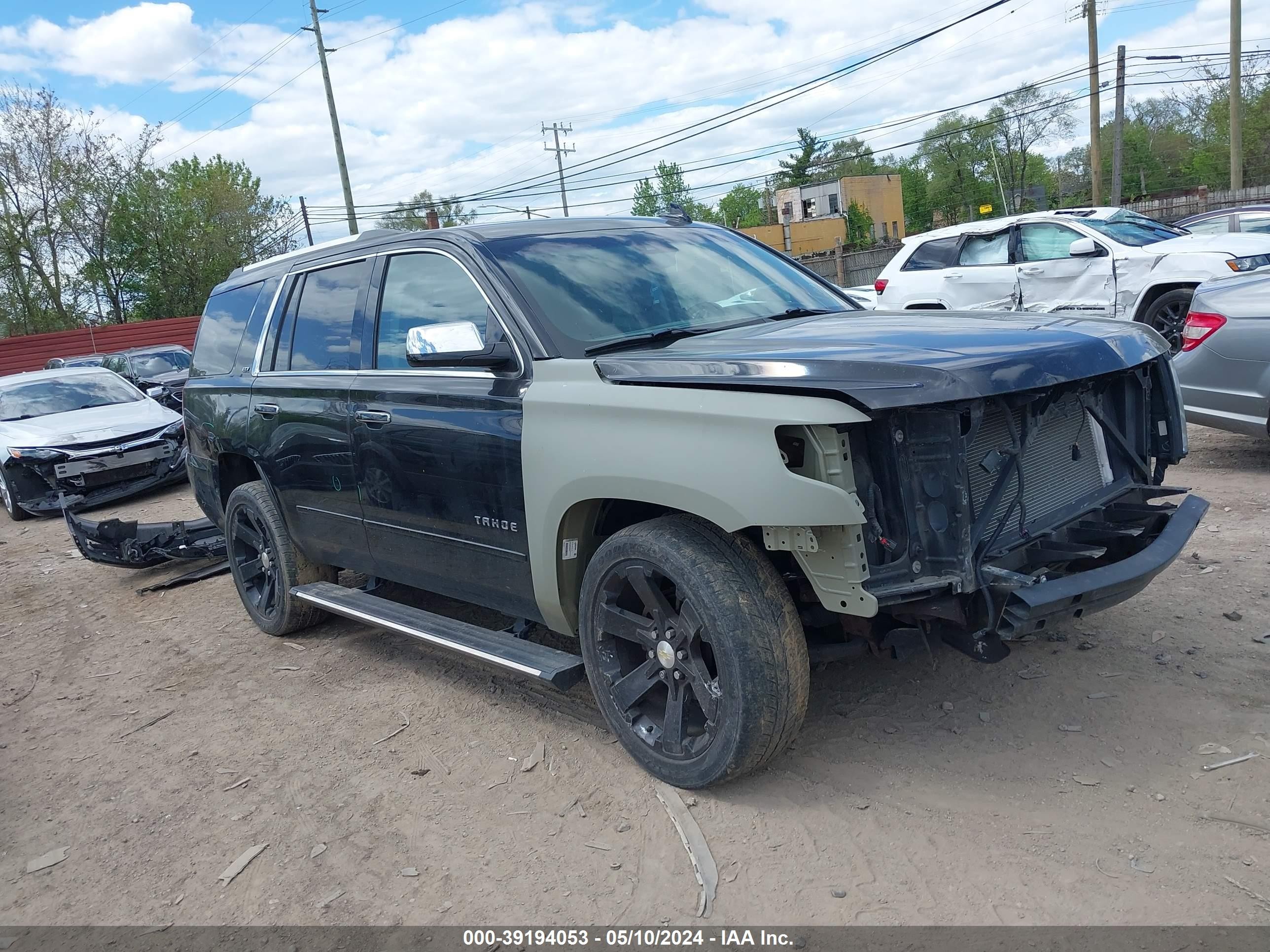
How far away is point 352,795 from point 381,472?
1.37 meters

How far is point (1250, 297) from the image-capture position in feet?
20.5

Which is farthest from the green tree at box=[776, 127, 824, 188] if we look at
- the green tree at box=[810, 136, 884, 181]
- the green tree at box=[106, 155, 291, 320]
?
the green tree at box=[106, 155, 291, 320]

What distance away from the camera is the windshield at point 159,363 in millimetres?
17562

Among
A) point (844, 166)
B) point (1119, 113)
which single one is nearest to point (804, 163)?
point (844, 166)

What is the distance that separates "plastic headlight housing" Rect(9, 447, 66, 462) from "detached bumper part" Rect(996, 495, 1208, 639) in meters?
10.5

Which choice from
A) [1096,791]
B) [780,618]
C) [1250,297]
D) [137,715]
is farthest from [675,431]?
[1250,297]

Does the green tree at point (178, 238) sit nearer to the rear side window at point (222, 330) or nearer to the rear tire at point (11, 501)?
A: the rear tire at point (11, 501)

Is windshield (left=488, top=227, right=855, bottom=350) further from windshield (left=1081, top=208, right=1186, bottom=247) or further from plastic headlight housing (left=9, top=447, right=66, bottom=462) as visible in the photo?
plastic headlight housing (left=9, top=447, right=66, bottom=462)

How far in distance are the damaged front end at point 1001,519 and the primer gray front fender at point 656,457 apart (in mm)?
211

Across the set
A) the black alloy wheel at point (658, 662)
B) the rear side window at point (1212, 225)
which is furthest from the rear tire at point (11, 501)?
the rear side window at point (1212, 225)

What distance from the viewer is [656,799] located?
3371mm

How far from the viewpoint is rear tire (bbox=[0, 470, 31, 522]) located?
10578mm

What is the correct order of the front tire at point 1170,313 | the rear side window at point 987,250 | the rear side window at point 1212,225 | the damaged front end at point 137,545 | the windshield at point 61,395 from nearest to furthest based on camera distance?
the damaged front end at point 137,545 → the front tire at point 1170,313 → the rear side window at point 987,250 → the windshield at point 61,395 → the rear side window at point 1212,225

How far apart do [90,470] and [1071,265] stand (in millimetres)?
10754
